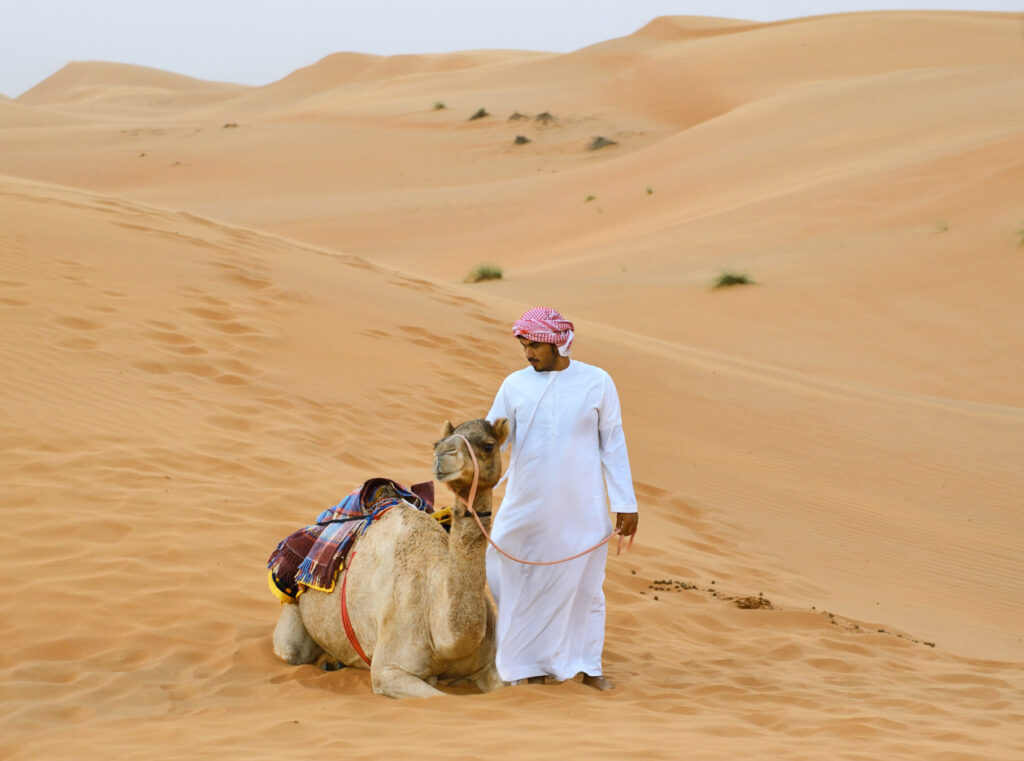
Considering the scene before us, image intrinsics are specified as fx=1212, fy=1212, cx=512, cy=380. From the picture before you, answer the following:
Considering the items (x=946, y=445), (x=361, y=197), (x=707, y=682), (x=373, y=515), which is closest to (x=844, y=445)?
(x=946, y=445)

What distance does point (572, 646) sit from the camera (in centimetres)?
552

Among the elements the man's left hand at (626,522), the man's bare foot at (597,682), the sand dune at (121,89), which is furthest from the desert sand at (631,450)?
the sand dune at (121,89)

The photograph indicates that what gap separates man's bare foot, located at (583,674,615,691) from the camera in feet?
18.2

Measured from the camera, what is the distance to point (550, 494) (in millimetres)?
5320

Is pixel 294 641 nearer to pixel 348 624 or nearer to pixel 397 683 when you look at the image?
pixel 348 624

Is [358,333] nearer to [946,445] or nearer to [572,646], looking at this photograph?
[946,445]

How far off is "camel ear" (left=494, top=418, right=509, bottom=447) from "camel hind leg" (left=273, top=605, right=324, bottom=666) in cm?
168

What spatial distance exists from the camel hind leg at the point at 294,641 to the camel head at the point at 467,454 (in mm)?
1537

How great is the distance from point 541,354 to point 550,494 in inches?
24.3

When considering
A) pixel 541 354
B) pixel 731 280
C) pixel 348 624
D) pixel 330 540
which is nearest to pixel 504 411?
pixel 541 354

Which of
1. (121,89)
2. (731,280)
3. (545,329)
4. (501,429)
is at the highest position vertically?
(121,89)

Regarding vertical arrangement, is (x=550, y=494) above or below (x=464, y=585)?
above

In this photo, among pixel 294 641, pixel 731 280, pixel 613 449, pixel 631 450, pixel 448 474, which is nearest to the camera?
pixel 448 474

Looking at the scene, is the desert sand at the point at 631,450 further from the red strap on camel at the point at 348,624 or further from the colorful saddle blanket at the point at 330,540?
the colorful saddle blanket at the point at 330,540
